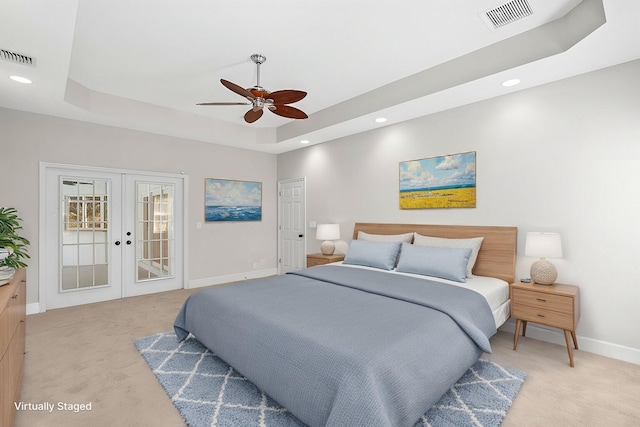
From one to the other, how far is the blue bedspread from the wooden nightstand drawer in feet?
1.49

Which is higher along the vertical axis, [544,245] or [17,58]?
[17,58]

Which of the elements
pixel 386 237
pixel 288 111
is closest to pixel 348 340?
pixel 288 111

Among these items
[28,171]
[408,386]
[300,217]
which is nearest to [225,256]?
[300,217]

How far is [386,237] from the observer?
13.7ft

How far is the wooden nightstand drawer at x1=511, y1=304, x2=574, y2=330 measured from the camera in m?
2.61

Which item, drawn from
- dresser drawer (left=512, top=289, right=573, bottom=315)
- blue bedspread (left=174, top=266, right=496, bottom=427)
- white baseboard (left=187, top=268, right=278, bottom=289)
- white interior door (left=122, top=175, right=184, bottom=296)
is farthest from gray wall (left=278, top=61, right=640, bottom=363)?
white interior door (left=122, top=175, right=184, bottom=296)

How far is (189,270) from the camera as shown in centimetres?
526

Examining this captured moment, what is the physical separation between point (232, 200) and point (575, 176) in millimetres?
4900

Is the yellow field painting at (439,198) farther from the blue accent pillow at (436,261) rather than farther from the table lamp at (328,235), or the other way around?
the table lamp at (328,235)

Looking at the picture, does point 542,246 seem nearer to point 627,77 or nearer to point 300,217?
point 627,77

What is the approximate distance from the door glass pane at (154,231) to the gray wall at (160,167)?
294 millimetres

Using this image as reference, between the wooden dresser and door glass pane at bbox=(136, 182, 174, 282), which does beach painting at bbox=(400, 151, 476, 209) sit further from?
the wooden dresser

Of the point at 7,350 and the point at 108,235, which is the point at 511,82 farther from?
the point at 108,235

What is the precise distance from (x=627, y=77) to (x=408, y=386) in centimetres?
318
